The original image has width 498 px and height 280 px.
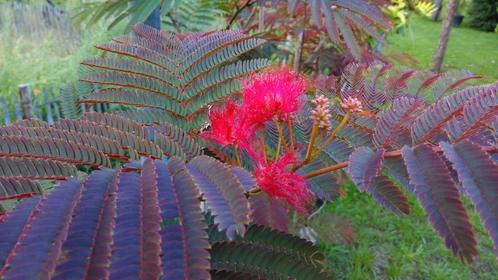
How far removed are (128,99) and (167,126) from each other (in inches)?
9.5

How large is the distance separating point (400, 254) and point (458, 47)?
29.3 ft

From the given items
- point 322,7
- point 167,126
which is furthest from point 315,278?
point 322,7

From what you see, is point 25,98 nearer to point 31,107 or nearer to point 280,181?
point 31,107

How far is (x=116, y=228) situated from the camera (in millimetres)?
495

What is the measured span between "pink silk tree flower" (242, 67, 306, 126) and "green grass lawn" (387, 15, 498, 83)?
6657 mm

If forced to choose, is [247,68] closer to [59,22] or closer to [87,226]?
[87,226]

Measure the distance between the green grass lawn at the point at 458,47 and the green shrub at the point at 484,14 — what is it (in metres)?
0.31

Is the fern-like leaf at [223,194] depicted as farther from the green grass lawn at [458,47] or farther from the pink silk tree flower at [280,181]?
the green grass lawn at [458,47]

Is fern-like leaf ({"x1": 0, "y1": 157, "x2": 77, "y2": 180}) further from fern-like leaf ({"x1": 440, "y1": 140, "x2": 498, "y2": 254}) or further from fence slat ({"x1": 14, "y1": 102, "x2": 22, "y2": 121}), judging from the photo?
fence slat ({"x1": 14, "y1": 102, "x2": 22, "y2": 121})

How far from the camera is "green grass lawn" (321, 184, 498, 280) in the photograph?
108 inches

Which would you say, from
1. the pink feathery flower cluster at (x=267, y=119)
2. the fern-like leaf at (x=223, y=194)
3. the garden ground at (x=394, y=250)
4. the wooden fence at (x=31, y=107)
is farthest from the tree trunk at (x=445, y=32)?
the fern-like leaf at (x=223, y=194)

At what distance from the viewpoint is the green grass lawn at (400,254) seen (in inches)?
108

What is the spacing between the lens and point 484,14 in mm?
13000

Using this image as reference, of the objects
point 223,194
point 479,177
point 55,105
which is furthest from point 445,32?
point 223,194
